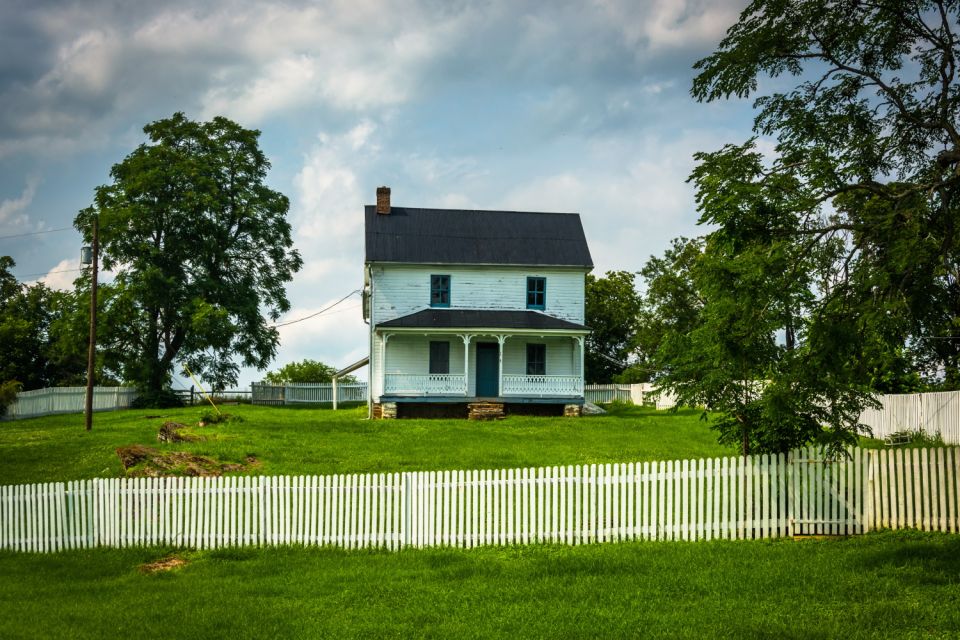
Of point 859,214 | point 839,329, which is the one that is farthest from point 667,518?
point 859,214

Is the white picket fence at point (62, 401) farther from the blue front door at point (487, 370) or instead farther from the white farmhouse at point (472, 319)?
the blue front door at point (487, 370)

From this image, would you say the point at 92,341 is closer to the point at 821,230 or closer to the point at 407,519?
the point at 407,519

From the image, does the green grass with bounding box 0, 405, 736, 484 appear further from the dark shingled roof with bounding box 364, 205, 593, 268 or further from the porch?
the dark shingled roof with bounding box 364, 205, 593, 268

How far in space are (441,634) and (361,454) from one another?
46.2 feet

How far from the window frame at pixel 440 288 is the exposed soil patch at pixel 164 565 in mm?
24751

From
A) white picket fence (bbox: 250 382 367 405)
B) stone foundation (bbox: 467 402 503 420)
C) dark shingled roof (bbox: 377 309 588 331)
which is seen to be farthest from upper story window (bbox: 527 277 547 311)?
→ white picket fence (bbox: 250 382 367 405)

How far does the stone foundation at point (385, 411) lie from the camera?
3741 centimetres

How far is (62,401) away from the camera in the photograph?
4450 cm

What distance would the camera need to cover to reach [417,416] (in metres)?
38.4

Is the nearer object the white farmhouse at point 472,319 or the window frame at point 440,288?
the white farmhouse at point 472,319

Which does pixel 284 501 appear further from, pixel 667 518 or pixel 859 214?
pixel 859 214

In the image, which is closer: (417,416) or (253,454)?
(253,454)

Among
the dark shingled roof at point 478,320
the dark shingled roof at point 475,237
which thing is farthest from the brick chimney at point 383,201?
the dark shingled roof at point 478,320

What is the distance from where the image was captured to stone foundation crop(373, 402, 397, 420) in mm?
37406
